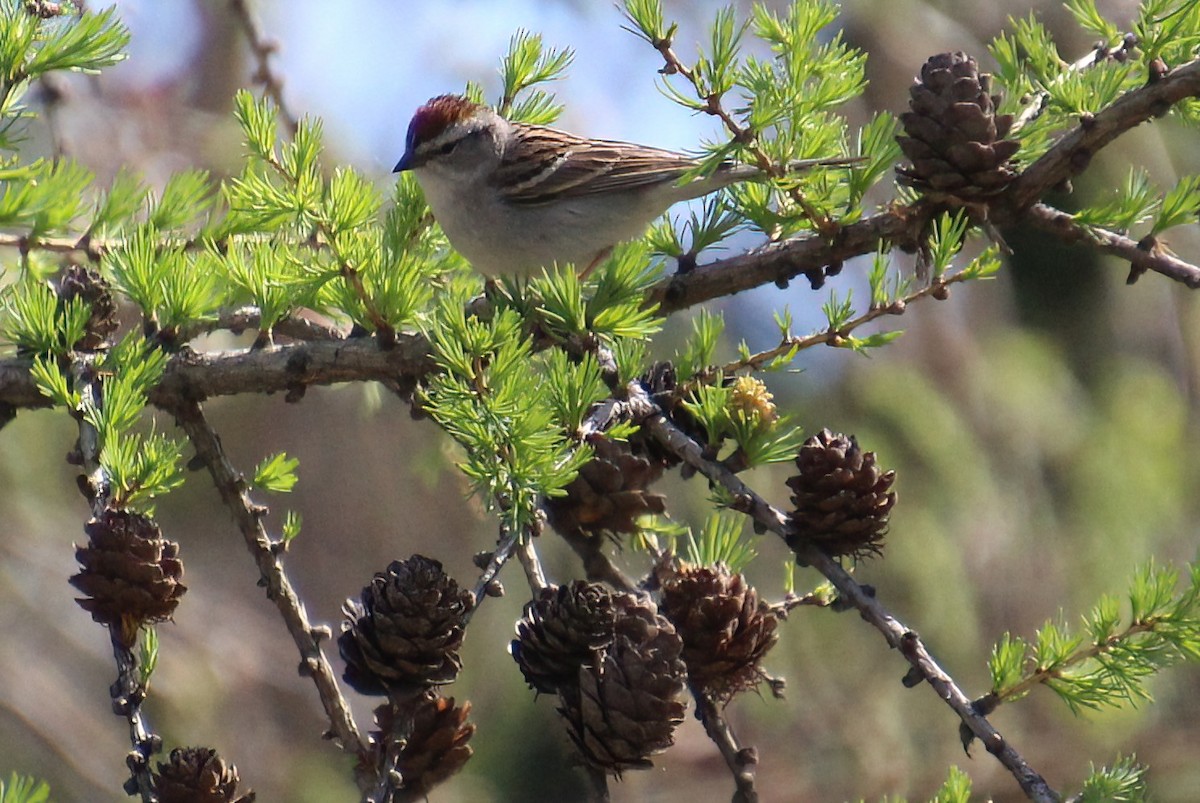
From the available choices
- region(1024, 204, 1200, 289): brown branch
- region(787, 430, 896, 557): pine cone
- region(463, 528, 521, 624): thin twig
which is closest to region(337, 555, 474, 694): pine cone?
region(463, 528, 521, 624): thin twig

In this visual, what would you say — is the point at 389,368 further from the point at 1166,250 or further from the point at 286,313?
the point at 1166,250

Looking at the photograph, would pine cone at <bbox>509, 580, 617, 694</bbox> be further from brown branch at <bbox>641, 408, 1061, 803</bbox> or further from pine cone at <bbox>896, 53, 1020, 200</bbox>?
pine cone at <bbox>896, 53, 1020, 200</bbox>

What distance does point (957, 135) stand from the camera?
5.60ft

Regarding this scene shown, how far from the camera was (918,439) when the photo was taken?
401cm

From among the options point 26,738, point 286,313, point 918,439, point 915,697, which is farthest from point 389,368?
point 26,738

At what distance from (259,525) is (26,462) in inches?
126

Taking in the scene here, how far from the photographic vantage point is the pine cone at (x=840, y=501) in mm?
1560

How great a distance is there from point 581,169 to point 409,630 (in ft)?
7.06

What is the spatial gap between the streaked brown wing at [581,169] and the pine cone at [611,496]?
1.59m

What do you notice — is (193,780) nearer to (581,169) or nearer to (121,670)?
(121,670)

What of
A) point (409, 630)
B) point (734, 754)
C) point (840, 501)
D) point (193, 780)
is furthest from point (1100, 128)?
point (193, 780)

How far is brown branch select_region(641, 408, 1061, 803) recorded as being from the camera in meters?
1.34

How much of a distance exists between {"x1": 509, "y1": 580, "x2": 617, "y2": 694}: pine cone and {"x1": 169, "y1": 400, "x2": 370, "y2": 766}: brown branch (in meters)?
0.25

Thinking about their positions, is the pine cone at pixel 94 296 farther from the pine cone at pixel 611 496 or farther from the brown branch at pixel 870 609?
the brown branch at pixel 870 609
